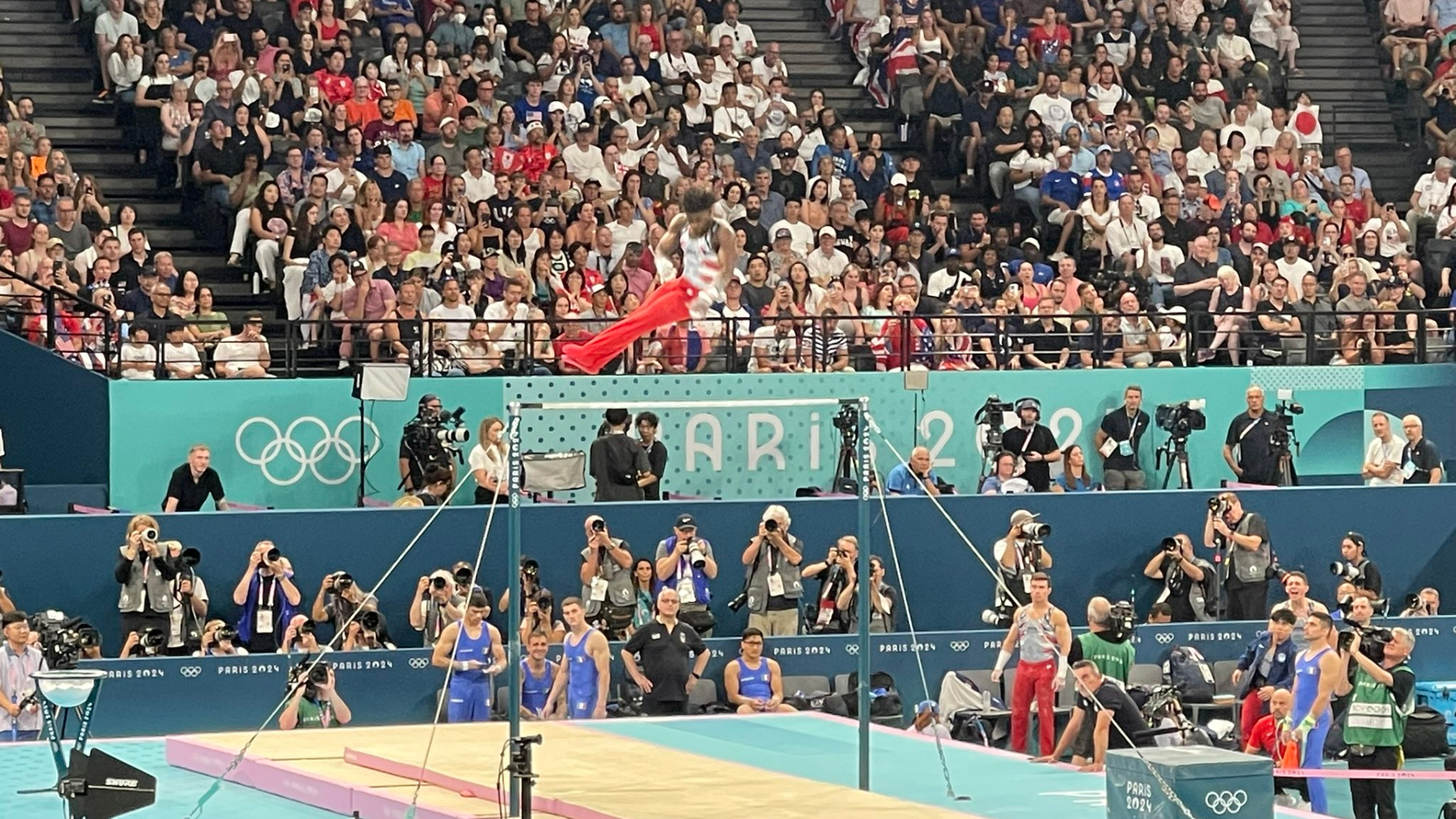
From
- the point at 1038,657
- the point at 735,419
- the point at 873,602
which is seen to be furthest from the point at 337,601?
the point at 1038,657

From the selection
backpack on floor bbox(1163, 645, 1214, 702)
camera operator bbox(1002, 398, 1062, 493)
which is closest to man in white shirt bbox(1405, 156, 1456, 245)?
camera operator bbox(1002, 398, 1062, 493)

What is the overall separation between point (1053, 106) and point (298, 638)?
10.2 metres

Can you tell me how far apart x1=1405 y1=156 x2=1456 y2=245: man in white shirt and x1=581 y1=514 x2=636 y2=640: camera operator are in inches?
389

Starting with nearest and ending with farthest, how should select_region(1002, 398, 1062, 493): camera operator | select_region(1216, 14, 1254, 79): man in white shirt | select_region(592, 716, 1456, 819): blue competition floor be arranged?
select_region(592, 716, 1456, 819): blue competition floor → select_region(1002, 398, 1062, 493): camera operator → select_region(1216, 14, 1254, 79): man in white shirt

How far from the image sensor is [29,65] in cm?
2194

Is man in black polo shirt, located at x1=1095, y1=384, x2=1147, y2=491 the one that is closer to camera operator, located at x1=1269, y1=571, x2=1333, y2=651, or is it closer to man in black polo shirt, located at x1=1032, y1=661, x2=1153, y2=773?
camera operator, located at x1=1269, y1=571, x2=1333, y2=651

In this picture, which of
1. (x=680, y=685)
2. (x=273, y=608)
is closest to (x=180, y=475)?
(x=273, y=608)

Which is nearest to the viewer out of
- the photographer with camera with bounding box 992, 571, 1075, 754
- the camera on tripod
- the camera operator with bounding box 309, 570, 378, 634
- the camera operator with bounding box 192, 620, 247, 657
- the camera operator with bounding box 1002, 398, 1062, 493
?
the photographer with camera with bounding box 992, 571, 1075, 754

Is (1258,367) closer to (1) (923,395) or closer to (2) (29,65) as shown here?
(1) (923,395)

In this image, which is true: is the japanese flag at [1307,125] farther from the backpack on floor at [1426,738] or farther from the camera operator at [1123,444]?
the backpack on floor at [1426,738]

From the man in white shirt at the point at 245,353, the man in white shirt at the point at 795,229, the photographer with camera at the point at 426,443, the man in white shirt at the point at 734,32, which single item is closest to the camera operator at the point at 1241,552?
the man in white shirt at the point at 795,229

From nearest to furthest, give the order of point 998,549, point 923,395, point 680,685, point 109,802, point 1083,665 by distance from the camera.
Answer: point 109,802
point 1083,665
point 680,685
point 998,549
point 923,395

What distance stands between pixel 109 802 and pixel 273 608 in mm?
6726

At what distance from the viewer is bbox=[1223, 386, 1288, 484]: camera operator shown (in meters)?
20.5
